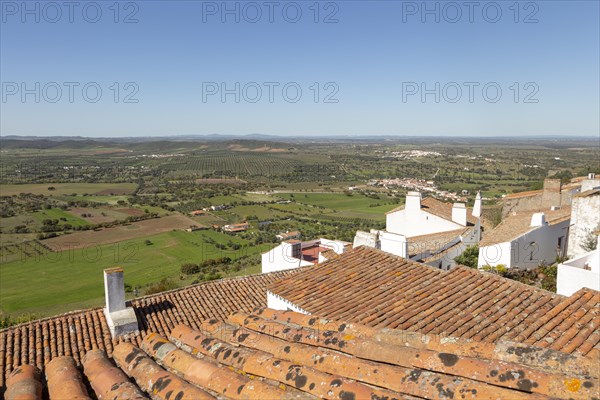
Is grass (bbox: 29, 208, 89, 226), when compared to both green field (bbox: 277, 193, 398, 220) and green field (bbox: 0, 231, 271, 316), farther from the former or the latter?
green field (bbox: 277, 193, 398, 220)

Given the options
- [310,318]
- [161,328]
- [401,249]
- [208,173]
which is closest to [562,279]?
[401,249]

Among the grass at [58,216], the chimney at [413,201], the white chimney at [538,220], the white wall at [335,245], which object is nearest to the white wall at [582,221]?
the white chimney at [538,220]

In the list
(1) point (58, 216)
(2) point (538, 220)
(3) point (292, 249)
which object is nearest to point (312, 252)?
(3) point (292, 249)

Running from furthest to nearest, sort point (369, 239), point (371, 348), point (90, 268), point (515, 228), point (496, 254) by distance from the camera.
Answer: point (90, 268)
point (515, 228)
point (496, 254)
point (369, 239)
point (371, 348)

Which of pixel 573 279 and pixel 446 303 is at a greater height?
pixel 446 303

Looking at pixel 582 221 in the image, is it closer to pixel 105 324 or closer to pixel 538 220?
pixel 538 220

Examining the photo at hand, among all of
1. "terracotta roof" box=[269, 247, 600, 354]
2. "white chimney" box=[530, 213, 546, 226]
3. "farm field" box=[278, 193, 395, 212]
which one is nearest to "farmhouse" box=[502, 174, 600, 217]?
"white chimney" box=[530, 213, 546, 226]

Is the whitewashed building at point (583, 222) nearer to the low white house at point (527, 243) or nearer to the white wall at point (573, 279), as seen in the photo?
the low white house at point (527, 243)
